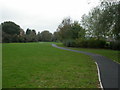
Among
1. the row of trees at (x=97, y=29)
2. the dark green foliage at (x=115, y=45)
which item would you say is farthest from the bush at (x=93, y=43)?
the dark green foliage at (x=115, y=45)

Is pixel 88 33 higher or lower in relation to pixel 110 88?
higher

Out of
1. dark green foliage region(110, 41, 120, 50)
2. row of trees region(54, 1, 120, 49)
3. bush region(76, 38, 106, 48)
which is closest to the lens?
row of trees region(54, 1, 120, 49)

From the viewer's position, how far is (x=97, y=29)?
61.2 ft

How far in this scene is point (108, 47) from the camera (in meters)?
31.5

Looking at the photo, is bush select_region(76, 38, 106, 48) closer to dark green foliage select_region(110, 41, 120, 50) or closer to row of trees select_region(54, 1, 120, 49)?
row of trees select_region(54, 1, 120, 49)

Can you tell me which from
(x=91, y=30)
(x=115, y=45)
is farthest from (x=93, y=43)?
(x=115, y=45)

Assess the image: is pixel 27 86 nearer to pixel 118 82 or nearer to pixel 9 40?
pixel 118 82


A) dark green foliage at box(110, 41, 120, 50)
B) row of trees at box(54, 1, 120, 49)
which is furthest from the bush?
dark green foliage at box(110, 41, 120, 50)

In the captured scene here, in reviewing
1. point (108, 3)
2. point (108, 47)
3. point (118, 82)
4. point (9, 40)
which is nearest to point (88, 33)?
point (108, 47)

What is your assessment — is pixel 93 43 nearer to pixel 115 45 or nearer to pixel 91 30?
pixel 91 30

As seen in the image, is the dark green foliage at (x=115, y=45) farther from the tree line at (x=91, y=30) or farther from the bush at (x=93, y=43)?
the bush at (x=93, y=43)

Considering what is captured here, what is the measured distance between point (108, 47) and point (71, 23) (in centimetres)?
2018

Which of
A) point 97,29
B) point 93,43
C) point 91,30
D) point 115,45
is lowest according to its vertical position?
point 115,45

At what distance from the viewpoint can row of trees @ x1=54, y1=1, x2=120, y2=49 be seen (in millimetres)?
15852
